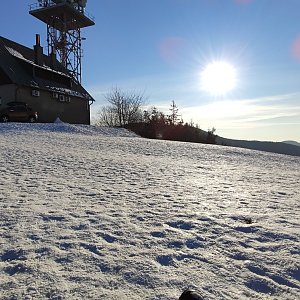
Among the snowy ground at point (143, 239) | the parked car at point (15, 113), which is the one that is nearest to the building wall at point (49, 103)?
the parked car at point (15, 113)

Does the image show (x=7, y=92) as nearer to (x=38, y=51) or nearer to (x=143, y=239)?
(x=38, y=51)

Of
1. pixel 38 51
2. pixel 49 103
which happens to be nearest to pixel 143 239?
pixel 49 103

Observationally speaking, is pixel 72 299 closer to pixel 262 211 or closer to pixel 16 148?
pixel 262 211

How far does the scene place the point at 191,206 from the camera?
5375 mm

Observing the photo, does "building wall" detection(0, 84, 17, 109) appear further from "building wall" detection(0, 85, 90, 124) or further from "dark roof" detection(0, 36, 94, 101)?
"dark roof" detection(0, 36, 94, 101)

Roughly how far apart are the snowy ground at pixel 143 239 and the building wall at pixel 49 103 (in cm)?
2409

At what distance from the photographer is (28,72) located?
32156mm

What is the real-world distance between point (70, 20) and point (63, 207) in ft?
139

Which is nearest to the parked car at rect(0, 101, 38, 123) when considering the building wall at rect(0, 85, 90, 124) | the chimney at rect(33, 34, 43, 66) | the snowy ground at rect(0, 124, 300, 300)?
the building wall at rect(0, 85, 90, 124)

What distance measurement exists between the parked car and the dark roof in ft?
16.8

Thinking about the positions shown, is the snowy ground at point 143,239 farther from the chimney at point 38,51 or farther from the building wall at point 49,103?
the chimney at point 38,51

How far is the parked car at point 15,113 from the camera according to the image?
2395 centimetres

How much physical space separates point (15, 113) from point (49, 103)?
8904mm

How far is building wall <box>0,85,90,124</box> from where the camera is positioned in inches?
1127
